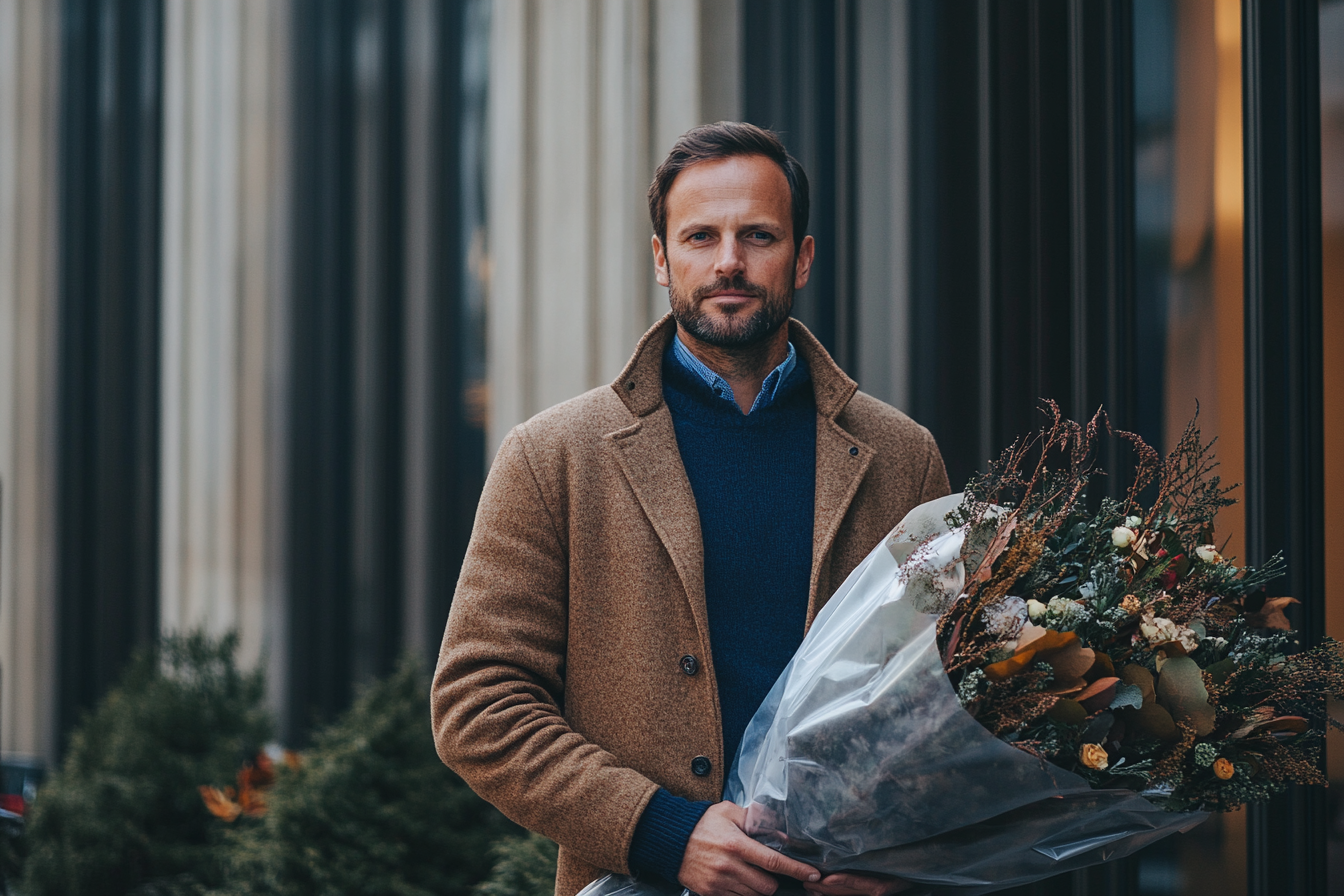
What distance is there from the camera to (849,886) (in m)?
Answer: 1.51

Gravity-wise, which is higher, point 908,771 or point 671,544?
point 671,544

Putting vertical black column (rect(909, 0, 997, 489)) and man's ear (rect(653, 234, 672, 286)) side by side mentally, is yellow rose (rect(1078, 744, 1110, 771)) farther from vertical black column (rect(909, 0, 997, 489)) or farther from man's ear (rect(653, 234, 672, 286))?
vertical black column (rect(909, 0, 997, 489))

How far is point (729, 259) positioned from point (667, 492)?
0.43 metres

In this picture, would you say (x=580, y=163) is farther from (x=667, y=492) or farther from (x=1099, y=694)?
(x=1099, y=694)

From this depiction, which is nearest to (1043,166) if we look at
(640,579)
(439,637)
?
(640,579)

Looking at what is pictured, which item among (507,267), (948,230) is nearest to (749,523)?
(948,230)

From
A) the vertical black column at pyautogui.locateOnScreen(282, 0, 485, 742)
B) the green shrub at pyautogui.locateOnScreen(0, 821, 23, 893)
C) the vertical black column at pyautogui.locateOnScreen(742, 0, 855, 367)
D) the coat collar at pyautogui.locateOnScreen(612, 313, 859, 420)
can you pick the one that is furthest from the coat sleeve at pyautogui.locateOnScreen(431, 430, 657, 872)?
the vertical black column at pyautogui.locateOnScreen(282, 0, 485, 742)

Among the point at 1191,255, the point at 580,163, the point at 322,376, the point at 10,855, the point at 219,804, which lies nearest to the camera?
the point at 1191,255

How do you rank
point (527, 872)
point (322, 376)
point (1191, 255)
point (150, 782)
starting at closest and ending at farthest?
1. point (1191, 255)
2. point (527, 872)
3. point (150, 782)
4. point (322, 376)

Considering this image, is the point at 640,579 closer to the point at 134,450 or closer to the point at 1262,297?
the point at 1262,297

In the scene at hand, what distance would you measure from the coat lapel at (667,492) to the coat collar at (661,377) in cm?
5

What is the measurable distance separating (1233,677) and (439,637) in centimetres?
395

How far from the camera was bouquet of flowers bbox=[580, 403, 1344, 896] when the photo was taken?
134cm

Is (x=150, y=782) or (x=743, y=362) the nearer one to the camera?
(x=743, y=362)
